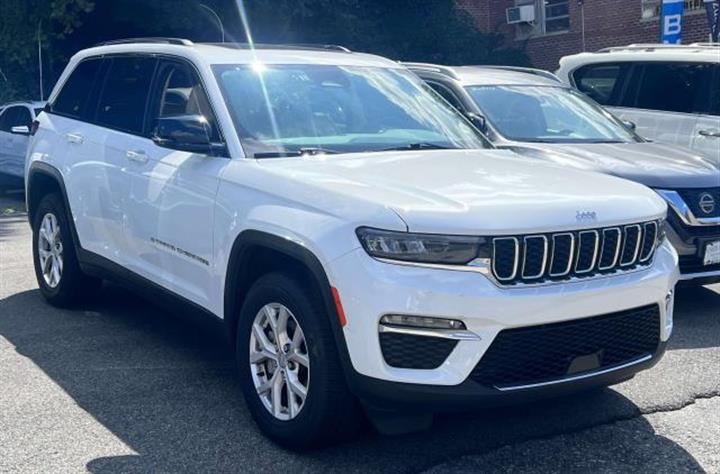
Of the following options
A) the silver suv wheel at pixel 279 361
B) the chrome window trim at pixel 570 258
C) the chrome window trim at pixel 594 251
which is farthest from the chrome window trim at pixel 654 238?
the silver suv wheel at pixel 279 361

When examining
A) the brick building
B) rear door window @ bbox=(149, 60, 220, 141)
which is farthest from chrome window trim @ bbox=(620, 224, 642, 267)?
the brick building

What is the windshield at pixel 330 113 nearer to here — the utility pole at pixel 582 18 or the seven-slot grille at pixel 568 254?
the seven-slot grille at pixel 568 254

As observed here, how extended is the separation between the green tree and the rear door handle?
1376 centimetres

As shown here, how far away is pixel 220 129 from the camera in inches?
198

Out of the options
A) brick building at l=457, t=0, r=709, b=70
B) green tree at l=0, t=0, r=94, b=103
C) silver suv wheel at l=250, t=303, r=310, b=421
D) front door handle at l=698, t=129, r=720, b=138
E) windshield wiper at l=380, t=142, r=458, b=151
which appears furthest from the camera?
brick building at l=457, t=0, r=709, b=70

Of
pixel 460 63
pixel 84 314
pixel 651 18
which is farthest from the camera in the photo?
pixel 460 63

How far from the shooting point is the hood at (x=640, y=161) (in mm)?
6930

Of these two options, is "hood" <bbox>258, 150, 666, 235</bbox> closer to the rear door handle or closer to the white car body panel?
the white car body panel

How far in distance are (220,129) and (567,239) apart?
6.39 feet

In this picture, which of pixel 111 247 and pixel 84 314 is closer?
pixel 111 247

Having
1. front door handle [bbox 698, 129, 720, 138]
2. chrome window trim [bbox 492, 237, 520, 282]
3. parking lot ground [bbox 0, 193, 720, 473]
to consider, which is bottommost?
parking lot ground [bbox 0, 193, 720, 473]

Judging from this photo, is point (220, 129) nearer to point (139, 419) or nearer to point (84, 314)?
point (139, 419)

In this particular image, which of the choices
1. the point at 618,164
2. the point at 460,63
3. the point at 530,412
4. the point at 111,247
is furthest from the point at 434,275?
the point at 460,63

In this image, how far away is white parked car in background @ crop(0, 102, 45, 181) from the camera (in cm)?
1527
